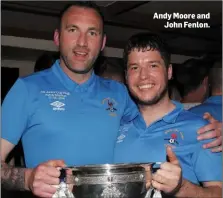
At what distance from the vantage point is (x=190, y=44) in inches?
217

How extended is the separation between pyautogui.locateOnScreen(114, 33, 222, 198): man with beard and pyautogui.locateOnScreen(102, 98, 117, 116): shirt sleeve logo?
69mm

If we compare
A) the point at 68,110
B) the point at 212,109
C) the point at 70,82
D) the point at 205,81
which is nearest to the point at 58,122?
the point at 68,110

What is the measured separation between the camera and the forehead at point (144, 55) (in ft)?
4.70

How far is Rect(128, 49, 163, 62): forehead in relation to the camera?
4.70 feet

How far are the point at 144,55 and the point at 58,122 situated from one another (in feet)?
1.29

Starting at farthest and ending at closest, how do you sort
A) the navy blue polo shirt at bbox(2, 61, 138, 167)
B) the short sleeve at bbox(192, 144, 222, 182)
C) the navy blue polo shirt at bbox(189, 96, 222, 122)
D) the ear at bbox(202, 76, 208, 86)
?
1. the ear at bbox(202, 76, 208, 86)
2. the navy blue polo shirt at bbox(189, 96, 222, 122)
3. the navy blue polo shirt at bbox(2, 61, 138, 167)
4. the short sleeve at bbox(192, 144, 222, 182)

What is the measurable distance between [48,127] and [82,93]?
202 mm

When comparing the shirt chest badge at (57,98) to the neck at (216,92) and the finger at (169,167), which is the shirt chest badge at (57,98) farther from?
the neck at (216,92)

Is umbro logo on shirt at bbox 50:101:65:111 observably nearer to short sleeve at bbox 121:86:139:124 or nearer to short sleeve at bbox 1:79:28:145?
short sleeve at bbox 1:79:28:145

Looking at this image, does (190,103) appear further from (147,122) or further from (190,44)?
(190,44)

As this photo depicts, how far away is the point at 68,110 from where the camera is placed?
4.65 ft

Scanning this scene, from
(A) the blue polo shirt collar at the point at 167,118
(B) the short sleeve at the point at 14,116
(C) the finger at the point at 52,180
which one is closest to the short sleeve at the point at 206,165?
(A) the blue polo shirt collar at the point at 167,118

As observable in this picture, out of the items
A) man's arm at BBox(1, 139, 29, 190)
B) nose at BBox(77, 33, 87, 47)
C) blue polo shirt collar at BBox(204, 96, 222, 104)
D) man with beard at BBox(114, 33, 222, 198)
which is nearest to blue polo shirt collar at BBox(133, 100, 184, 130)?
man with beard at BBox(114, 33, 222, 198)

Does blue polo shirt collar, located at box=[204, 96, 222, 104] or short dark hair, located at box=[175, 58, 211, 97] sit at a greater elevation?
short dark hair, located at box=[175, 58, 211, 97]
